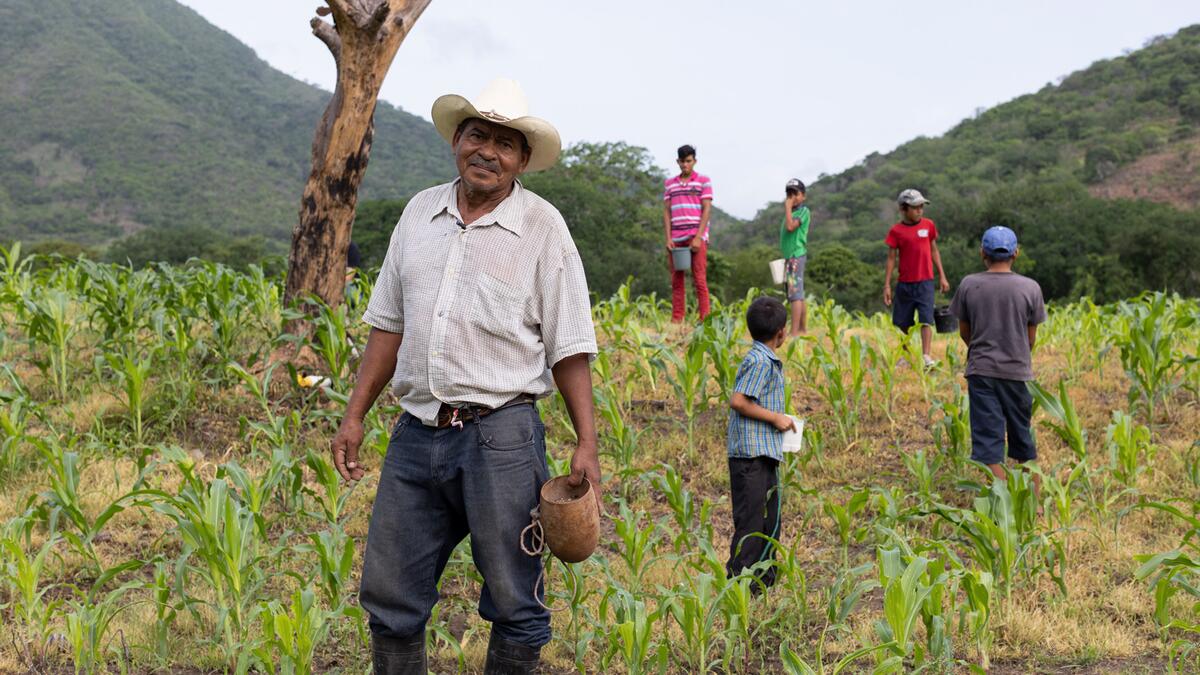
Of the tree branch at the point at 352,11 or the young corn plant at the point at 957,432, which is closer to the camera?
the young corn plant at the point at 957,432

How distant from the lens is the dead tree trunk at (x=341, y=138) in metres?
5.91

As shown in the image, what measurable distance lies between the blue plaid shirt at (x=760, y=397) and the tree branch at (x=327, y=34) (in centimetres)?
366

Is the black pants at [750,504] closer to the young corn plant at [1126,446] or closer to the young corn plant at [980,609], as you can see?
the young corn plant at [980,609]

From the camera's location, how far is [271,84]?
12325 cm

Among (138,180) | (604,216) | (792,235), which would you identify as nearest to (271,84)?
(138,180)

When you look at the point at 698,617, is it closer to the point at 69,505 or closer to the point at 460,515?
the point at 460,515

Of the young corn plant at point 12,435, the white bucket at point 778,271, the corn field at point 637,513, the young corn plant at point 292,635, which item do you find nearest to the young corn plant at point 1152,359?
the corn field at point 637,513

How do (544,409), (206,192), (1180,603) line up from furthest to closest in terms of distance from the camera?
(206,192) → (544,409) → (1180,603)

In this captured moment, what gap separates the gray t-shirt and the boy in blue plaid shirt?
1381 mm

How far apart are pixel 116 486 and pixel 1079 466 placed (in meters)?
4.69

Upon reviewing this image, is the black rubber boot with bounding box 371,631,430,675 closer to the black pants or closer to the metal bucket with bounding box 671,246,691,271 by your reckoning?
the black pants

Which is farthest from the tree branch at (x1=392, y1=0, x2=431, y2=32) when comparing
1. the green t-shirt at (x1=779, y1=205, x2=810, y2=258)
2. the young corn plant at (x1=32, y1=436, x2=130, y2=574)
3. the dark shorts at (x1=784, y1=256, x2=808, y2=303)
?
the dark shorts at (x1=784, y1=256, x2=808, y2=303)

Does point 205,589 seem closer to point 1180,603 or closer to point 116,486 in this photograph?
point 116,486

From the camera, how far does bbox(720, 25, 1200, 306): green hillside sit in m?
34.7
